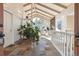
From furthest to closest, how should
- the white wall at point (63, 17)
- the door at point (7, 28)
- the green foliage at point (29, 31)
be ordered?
the green foliage at point (29, 31) → the white wall at point (63, 17) → the door at point (7, 28)

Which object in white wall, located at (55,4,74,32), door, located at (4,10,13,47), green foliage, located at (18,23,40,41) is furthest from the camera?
green foliage, located at (18,23,40,41)

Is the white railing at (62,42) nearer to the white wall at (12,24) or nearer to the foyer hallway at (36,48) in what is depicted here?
the foyer hallway at (36,48)

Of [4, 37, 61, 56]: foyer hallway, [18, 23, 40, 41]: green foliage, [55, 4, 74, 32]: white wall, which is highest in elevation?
[55, 4, 74, 32]: white wall

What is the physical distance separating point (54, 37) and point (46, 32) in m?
0.41

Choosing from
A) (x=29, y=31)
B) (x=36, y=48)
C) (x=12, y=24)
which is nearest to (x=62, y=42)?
(x=36, y=48)

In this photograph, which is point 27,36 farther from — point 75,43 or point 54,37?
point 75,43

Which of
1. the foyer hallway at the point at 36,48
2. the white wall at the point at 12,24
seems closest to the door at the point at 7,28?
the white wall at the point at 12,24

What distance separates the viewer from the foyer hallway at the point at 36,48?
2.79 meters

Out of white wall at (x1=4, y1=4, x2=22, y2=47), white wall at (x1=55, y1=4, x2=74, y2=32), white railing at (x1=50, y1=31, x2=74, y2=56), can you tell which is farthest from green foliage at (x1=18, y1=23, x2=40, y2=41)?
white wall at (x1=55, y1=4, x2=74, y2=32)

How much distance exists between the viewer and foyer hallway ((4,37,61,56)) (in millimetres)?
2789

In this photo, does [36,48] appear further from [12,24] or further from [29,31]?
[12,24]

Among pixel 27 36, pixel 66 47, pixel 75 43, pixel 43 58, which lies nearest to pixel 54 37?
pixel 66 47

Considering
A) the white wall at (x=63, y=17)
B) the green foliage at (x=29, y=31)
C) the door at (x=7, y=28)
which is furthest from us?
the green foliage at (x=29, y=31)

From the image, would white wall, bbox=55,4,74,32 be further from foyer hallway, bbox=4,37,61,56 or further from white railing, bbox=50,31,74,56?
foyer hallway, bbox=4,37,61,56
